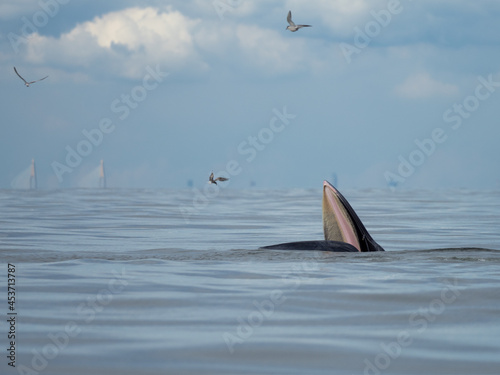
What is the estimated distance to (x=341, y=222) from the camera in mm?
12680

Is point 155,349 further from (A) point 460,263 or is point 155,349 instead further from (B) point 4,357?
(A) point 460,263

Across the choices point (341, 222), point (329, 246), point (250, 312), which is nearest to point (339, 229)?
point (341, 222)

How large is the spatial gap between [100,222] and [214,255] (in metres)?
12.2

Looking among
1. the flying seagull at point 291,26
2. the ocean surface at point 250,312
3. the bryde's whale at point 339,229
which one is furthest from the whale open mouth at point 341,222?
the flying seagull at point 291,26

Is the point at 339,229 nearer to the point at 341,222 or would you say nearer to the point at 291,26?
the point at 341,222

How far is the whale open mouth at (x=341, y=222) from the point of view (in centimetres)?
1248

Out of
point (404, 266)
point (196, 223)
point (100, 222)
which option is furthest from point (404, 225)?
point (404, 266)

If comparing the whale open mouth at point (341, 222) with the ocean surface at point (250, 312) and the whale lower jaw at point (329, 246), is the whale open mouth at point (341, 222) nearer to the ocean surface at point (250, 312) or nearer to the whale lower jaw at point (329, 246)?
the whale lower jaw at point (329, 246)

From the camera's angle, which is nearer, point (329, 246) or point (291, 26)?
point (329, 246)

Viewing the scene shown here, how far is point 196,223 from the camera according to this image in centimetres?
2578

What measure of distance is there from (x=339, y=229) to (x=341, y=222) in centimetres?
18

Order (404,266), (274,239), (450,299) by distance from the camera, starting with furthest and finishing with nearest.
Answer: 1. (274,239)
2. (404,266)
3. (450,299)

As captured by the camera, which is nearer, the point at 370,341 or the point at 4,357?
the point at 4,357

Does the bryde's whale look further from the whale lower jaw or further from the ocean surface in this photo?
the ocean surface
